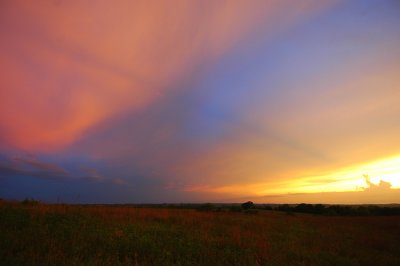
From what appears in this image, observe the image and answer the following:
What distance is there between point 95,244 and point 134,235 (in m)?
2.27

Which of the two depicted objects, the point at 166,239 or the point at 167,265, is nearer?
the point at 167,265

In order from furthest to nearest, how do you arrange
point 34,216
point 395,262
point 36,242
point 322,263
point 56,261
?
point 34,216, point 395,262, point 322,263, point 36,242, point 56,261

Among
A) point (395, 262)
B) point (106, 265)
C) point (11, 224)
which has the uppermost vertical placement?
point (11, 224)

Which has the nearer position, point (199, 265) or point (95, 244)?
point (199, 265)

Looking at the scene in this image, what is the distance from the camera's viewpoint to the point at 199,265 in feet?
28.1

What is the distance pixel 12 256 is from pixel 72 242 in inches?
98.8

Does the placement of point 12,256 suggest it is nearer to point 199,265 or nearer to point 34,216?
point 199,265

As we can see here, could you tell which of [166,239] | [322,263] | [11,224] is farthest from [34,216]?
[322,263]

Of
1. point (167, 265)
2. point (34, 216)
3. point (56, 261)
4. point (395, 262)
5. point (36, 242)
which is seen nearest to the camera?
point (56, 261)

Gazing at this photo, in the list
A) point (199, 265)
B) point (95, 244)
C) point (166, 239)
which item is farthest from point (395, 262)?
point (95, 244)

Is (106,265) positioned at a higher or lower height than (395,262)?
higher

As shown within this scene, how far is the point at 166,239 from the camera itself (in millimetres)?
12188

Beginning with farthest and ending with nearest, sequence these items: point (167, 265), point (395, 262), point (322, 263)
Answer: point (395, 262)
point (322, 263)
point (167, 265)

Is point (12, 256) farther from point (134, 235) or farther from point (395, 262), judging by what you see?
point (395, 262)
